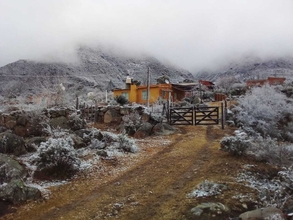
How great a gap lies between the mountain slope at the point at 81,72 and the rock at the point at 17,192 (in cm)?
5608

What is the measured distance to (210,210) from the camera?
6340 mm

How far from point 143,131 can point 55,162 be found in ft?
26.2

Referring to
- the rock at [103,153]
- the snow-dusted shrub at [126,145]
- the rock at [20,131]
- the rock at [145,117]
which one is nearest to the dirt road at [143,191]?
the snow-dusted shrub at [126,145]

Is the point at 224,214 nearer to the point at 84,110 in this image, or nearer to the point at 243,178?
the point at 243,178

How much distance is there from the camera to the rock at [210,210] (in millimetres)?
6242

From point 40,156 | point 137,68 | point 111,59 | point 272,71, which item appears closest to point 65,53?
point 111,59

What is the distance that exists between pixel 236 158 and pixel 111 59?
3788 inches

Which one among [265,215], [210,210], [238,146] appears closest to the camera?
[265,215]

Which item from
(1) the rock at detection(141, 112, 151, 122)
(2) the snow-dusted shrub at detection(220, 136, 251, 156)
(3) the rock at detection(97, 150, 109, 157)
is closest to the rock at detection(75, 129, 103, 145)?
(3) the rock at detection(97, 150, 109, 157)

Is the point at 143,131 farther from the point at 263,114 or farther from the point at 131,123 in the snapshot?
the point at 263,114

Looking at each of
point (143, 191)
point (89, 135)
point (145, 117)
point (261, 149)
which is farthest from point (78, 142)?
point (261, 149)

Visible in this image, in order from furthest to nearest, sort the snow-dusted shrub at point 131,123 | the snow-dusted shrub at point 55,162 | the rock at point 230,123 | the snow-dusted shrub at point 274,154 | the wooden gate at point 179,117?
the rock at point 230,123
the wooden gate at point 179,117
the snow-dusted shrub at point 131,123
the snow-dusted shrub at point 55,162
the snow-dusted shrub at point 274,154

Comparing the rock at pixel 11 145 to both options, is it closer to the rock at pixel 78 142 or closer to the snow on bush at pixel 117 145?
the rock at pixel 78 142

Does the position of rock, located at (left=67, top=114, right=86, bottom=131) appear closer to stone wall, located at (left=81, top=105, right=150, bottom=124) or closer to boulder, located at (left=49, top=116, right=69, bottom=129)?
boulder, located at (left=49, top=116, right=69, bottom=129)
